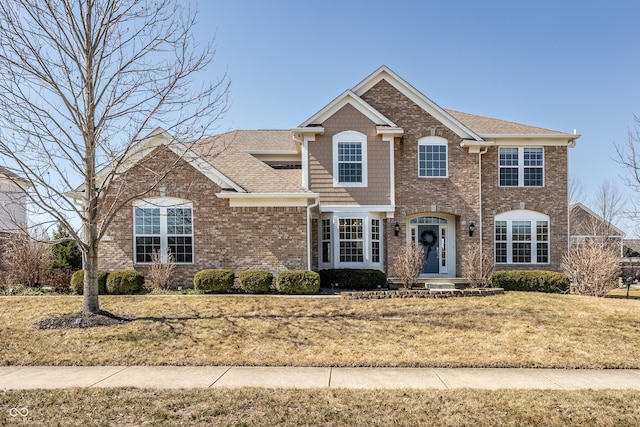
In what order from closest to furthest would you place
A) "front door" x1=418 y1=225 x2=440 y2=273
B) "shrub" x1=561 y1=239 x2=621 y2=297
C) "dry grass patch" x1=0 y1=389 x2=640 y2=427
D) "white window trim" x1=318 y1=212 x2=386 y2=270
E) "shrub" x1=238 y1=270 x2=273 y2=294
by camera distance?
"dry grass patch" x1=0 y1=389 x2=640 y2=427
"shrub" x1=238 y1=270 x2=273 y2=294
"shrub" x1=561 y1=239 x2=621 y2=297
"white window trim" x1=318 y1=212 x2=386 y2=270
"front door" x1=418 y1=225 x2=440 y2=273

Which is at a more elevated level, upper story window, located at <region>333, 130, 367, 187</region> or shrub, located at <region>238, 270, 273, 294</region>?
upper story window, located at <region>333, 130, 367, 187</region>

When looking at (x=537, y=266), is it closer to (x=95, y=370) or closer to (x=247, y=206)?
(x=247, y=206)

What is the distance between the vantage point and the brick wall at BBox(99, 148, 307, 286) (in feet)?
50.3

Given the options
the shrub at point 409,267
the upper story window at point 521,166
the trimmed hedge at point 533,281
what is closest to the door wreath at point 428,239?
the shrub at point 409,267

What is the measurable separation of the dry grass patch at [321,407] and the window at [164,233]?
906 cm

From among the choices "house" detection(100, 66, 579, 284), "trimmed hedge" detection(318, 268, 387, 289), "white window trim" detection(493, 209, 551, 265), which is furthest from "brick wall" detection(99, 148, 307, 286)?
"white window trim" detection(493, 209, 551, 265)

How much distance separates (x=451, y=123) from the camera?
1864 cm

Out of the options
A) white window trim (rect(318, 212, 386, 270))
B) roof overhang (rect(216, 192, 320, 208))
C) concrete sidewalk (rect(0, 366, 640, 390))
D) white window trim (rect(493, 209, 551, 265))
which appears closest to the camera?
concrete sidewalk (rect(0, 366, 640, 390))

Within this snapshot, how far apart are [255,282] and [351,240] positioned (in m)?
5.38

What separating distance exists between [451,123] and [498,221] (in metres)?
4.96

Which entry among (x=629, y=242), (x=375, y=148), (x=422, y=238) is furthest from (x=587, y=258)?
(x=629, y=242)

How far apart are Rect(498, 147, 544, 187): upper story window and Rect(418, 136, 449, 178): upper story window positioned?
2771 mm

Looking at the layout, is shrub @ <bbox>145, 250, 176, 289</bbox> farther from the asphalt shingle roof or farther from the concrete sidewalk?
the asphalt shingle roof

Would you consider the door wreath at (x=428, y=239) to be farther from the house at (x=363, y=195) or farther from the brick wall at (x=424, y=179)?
the brick wall at (x=424, y=179)
